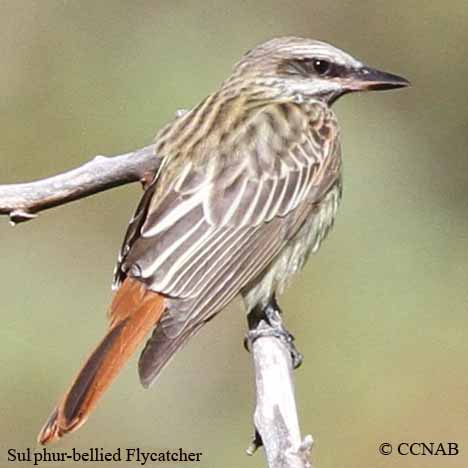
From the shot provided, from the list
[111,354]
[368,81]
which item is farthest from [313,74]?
[111,354]

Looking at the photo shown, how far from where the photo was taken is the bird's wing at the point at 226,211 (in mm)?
5320

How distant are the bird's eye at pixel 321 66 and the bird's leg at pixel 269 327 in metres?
0.74

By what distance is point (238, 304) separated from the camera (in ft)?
24.6

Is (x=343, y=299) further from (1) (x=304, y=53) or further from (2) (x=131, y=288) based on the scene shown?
(2) (x=131, y=288)

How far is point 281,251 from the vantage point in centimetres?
573

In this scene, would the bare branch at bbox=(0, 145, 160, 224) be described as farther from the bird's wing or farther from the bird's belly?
the bird's belly

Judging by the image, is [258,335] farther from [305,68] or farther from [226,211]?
[305,68]

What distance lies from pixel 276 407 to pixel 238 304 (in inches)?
103

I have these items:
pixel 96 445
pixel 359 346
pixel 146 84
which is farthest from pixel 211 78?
pixel 96 445

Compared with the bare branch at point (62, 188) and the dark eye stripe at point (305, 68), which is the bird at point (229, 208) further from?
the bare branch at point (62, 188)

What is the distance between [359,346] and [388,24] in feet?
8.30

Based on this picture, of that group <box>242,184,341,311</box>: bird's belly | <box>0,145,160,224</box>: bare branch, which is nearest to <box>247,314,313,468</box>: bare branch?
<box>242,184,341,311</box>: bird's belly

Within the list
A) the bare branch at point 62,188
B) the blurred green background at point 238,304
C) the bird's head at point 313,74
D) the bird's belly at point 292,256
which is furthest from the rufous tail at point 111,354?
the blurred green background at point 238,304

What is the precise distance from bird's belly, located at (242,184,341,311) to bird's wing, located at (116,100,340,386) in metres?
0.05
